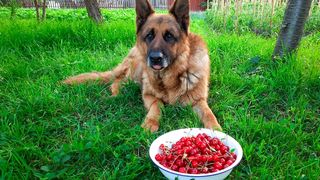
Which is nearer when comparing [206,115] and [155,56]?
[206,115]

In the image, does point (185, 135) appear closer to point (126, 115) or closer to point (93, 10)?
point (126, 115)

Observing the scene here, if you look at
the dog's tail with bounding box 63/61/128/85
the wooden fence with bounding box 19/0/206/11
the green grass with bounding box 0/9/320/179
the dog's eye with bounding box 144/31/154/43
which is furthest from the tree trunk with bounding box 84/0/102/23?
the wooden fence with bounding box 19/0/206/11

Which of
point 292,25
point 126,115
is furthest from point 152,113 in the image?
point 292,25

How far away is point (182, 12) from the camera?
2.95 meters

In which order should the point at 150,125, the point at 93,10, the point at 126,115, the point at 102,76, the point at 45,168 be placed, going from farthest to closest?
1. the point at 93,10
2. the point at 102,76
3. the point at 126,115
4. the point at 150,125
5. the point at 45,168

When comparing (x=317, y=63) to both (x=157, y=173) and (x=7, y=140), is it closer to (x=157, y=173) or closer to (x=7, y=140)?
(x=157, y=173)

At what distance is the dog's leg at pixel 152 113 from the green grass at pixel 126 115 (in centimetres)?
8

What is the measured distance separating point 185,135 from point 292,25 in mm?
2144

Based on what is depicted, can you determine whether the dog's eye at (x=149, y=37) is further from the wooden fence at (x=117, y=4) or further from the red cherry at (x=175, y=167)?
the wooden fence at (x=117, y=4)

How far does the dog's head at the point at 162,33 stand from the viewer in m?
2.80

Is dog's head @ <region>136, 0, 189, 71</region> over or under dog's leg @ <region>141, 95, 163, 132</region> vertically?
over

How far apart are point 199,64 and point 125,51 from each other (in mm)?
1926

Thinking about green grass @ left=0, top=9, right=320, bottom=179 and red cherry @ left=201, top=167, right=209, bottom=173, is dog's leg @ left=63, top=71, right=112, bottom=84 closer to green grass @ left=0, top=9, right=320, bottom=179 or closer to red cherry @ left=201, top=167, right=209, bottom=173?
green grass @ left=0, top=9, right=320, bottom=179

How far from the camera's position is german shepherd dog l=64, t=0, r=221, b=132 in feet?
9.28
